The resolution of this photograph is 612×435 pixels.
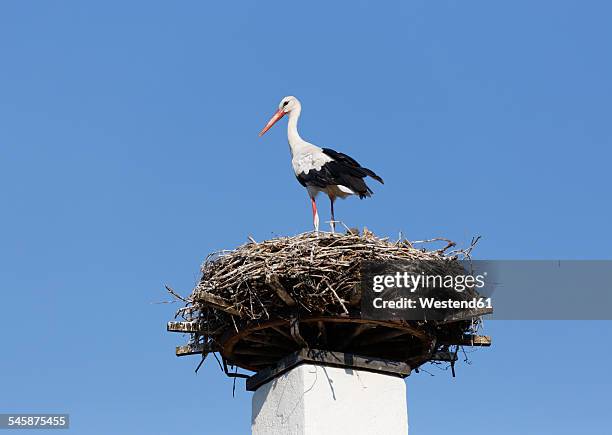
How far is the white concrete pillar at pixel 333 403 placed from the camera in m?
9.26

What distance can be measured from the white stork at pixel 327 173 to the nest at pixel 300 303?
3.53 ft

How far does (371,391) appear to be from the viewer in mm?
9609

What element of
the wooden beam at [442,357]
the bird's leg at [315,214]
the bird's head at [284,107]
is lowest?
the wooden beam at [442,357]

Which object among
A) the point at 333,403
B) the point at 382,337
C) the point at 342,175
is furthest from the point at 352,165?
the point at 333,403

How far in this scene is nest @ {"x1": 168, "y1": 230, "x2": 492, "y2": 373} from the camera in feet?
30.1

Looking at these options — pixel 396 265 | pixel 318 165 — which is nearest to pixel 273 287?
pixel 396 265

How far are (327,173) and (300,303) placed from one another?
7.06ft

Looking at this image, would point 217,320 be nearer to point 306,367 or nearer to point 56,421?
point 306,367

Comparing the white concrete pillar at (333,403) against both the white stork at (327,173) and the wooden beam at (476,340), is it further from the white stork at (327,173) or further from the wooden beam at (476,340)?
the white stork at (327,173)
